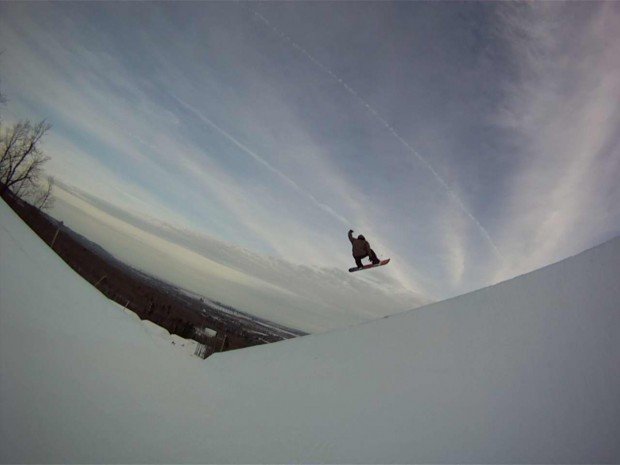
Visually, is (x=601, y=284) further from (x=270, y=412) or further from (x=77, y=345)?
(x=77, y=345)

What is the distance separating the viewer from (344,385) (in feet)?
14.4

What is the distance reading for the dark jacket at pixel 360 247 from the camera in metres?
8.22

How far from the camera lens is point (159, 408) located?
12.9 ft

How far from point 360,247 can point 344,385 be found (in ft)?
14.2

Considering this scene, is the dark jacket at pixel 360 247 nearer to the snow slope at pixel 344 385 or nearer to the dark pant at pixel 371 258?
the dark pant at pixel 371 258

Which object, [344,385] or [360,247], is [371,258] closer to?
[360,247]

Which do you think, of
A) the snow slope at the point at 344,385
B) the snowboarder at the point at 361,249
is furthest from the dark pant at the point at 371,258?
the snow slope at the point at 344,385

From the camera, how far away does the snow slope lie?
3.06 m

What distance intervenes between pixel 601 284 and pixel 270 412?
4.30 meters

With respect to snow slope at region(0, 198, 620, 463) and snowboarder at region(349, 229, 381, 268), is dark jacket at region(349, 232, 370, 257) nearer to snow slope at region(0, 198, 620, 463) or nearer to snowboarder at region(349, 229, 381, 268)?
snowboarder at region(349, 229, 381, 268)

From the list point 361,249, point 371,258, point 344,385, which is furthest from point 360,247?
point 344,385

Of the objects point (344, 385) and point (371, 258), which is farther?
point (371, 258)

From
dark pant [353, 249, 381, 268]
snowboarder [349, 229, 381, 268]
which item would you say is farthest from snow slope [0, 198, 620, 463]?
dark pant [353, 249, 381, 268]

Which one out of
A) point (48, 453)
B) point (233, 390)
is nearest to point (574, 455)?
point (233, 390)
